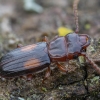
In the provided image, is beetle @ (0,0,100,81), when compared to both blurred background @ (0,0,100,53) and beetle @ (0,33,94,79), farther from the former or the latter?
blurred background @ (0,0,100,53)

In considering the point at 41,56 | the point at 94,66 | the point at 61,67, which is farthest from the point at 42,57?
the point at 94,66

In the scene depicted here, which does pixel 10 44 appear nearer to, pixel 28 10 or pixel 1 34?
pixel 1 34

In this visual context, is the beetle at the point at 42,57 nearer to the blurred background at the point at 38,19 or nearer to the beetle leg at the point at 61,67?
the beetle leg at the point at 61,67

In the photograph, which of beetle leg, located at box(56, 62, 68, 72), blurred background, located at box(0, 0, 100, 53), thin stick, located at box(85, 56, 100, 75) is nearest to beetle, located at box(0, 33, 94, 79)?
beetle leg, located at box(56, 62, 68, 72)

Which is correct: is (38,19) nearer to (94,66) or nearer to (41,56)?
(41,56)

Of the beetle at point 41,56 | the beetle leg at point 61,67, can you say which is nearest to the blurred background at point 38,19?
the beetle at point 41,56

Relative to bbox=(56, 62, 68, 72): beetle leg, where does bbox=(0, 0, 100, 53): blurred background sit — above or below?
above
